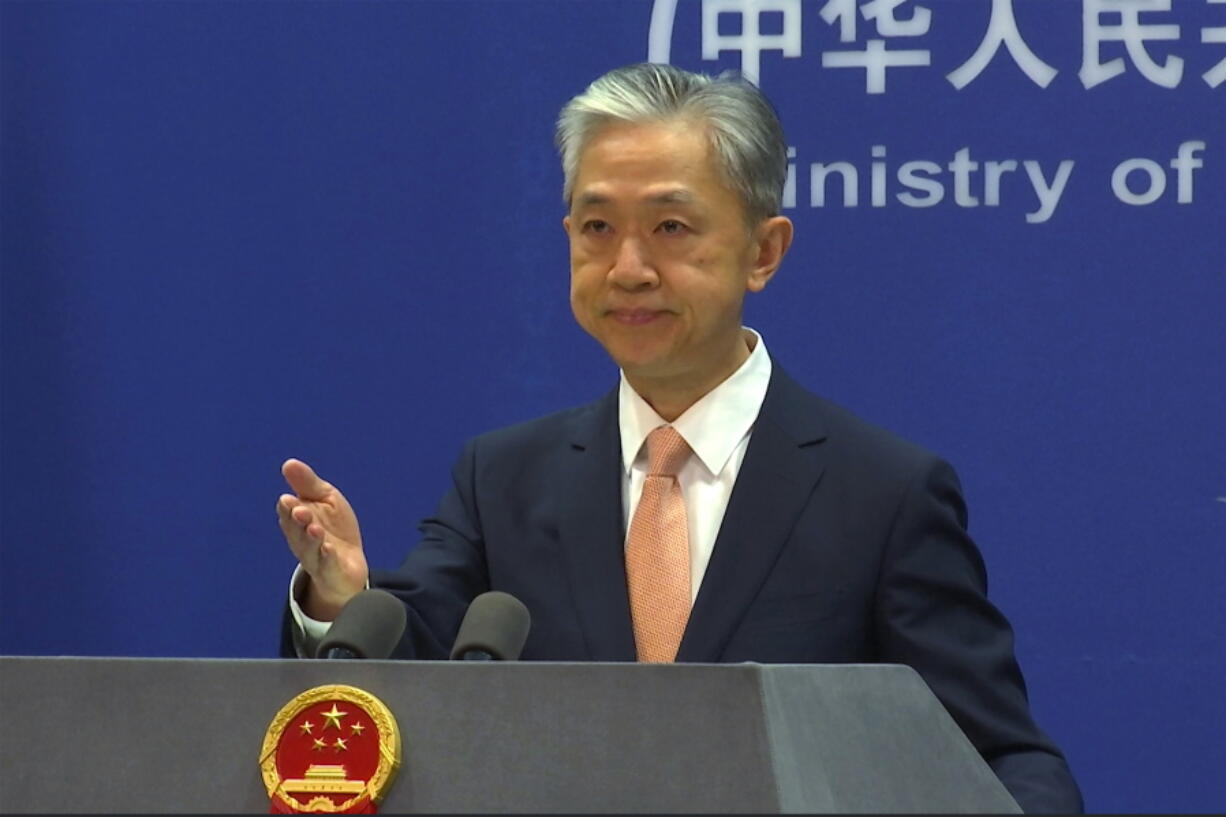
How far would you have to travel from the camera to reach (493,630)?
1216mm

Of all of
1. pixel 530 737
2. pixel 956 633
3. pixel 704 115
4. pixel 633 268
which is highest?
pixel 704 115

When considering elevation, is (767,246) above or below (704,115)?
below

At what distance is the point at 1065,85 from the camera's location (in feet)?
7.75

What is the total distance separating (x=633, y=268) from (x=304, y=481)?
382mm

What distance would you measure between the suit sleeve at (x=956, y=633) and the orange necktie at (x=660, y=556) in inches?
7.2

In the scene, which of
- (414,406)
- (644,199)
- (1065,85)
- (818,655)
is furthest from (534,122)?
(818,655)

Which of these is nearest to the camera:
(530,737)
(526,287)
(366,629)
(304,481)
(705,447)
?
(530,737)

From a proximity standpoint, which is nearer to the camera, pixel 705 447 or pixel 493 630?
pixel 493 630

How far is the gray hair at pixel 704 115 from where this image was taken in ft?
5.34

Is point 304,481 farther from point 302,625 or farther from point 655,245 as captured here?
point 655,245

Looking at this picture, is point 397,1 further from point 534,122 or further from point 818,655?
point 818,655

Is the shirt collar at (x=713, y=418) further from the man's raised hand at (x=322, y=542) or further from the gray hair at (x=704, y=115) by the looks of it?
the man's raised hand at (x=322, y=542)

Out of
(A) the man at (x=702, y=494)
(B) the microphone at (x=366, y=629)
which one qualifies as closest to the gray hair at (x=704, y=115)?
(A) the man at (x=702, y=494)

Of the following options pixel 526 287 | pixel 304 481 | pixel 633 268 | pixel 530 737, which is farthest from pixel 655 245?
pixel 526 287
